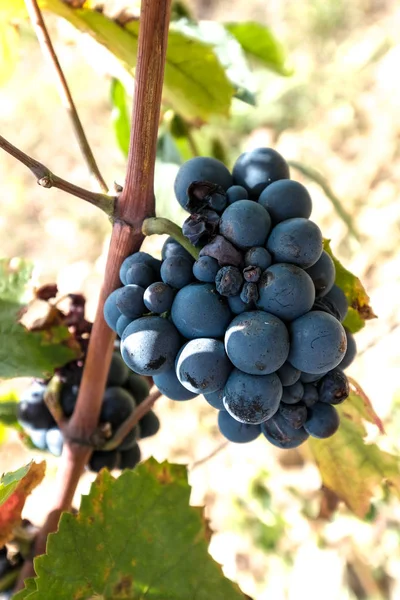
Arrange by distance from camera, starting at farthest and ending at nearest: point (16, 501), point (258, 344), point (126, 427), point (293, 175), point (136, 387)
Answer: point (293, 175)
point (136, 387)
point (126, 427)
point (16, 501)
point (258, 344)

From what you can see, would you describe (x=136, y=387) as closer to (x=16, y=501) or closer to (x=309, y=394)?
(x=16, y=501)

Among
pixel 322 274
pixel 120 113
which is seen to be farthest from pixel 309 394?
pixel 120 113

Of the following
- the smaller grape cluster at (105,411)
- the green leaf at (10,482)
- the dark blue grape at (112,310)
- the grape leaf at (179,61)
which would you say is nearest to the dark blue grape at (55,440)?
the smaller grape cluster at (105,411)

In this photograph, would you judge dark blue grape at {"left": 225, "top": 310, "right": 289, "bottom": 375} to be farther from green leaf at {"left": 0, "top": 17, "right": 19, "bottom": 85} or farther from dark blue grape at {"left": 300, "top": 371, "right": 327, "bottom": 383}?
green leaf at {"left": 0, "top": 17, "right": 19, "bottom": 85}

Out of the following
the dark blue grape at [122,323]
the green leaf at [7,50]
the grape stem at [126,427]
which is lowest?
the grape stem at [126,427]

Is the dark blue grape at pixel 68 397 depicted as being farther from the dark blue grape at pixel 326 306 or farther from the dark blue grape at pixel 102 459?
the dark blue grape at pixel 326 306

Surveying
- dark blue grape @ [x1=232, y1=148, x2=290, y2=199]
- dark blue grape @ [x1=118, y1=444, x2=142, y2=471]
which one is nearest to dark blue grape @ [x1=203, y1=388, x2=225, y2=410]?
dark blue grape @ [x1=232, y1=148, x2=290, y2=199]
